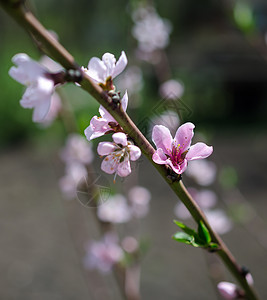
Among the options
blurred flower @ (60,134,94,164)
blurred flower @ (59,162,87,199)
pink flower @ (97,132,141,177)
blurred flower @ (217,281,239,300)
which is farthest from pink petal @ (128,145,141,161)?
blurred flower @ (59,162,87,199)

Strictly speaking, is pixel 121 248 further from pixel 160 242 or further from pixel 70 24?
pixel 70 24

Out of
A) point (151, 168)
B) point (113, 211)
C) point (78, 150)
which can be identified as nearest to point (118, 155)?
point (78, 150)

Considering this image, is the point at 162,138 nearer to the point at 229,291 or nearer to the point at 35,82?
the point at 35,82

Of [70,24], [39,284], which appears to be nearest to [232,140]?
[39,284]

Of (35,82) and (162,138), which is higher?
(35,82)

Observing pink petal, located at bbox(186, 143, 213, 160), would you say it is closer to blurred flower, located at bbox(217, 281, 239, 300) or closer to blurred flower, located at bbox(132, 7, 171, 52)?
blurred flower, located at bbox(217, 281, 239, 300)
